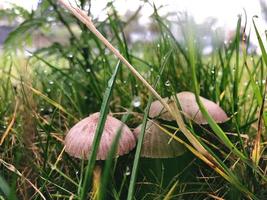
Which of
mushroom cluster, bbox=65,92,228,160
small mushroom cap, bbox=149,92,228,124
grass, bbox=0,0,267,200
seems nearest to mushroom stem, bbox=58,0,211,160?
grass, bbox=0,0,267,200

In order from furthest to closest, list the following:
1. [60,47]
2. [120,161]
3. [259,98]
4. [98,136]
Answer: [60,47], [120,161], [259,98], [98,136]

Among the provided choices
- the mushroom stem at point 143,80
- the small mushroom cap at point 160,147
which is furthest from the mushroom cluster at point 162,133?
the mushroom stem at point 143,80

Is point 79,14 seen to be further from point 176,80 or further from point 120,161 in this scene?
point 176,80

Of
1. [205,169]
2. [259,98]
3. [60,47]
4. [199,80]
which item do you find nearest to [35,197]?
[205,169]

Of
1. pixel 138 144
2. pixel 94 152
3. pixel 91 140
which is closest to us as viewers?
pixel 94 152

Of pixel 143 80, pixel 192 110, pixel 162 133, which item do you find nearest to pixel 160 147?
pixel 162 133

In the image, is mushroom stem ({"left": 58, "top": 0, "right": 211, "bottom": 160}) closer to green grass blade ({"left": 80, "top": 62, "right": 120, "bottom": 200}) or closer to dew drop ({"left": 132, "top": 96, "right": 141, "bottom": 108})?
green grass blade ({"left": 80, "top": 62, "right": 120, "bottom": 200})

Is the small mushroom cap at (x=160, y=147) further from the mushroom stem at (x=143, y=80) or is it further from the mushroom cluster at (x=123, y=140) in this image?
the mushroom stem at (x=143, y=80)

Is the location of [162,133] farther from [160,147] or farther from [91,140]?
[91,140]
